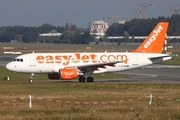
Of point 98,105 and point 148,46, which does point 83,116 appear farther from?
point 148,46

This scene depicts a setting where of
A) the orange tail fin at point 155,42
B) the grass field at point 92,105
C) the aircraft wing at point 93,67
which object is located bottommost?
the grass field at point 92,105

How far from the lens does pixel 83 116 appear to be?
1017 inches

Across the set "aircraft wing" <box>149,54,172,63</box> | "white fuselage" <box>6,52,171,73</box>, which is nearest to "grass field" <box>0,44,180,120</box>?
"white fuselage" <box>6,52,171,73</box>

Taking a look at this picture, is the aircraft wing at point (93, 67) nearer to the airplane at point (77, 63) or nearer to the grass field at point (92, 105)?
the airplane at point (77, 63)

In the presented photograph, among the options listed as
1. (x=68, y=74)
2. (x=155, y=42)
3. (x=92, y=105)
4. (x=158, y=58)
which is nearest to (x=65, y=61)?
(x=68, y=74)

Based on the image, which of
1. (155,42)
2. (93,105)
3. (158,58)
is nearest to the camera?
(93,105)

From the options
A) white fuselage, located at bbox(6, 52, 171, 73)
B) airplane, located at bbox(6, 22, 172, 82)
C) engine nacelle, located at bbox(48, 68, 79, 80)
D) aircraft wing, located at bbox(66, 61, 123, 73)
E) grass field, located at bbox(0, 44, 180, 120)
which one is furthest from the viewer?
white fuselage, located at bbox(6, 52, 171, 73)

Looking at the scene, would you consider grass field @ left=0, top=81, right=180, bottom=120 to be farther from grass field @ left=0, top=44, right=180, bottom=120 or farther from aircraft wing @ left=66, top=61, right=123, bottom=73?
aircraft wing @ left=66, top=61, right=123, bottom=73

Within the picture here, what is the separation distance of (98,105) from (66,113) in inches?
168

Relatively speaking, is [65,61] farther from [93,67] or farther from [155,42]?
[155,42]

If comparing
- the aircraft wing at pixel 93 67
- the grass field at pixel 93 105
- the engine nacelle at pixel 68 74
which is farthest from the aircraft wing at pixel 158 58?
the grass field at pixel 93 105

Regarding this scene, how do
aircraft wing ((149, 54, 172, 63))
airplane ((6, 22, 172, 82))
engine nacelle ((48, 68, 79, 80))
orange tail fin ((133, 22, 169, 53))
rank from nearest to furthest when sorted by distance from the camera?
engine nacelle ((48, 68, 79, 80)) < airplane ((6, 22, 172, 82)) < aircraft wing ((149, 54, 172, 63)) < orange tail fin ((133, 22, 169, 53))

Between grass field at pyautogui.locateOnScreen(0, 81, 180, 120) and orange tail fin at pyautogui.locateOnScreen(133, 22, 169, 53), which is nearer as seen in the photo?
grass field at pyautogui.locateOnScreen(0, 81, 180, 120)

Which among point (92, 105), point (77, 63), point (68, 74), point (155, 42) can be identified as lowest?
point (92, 105)
